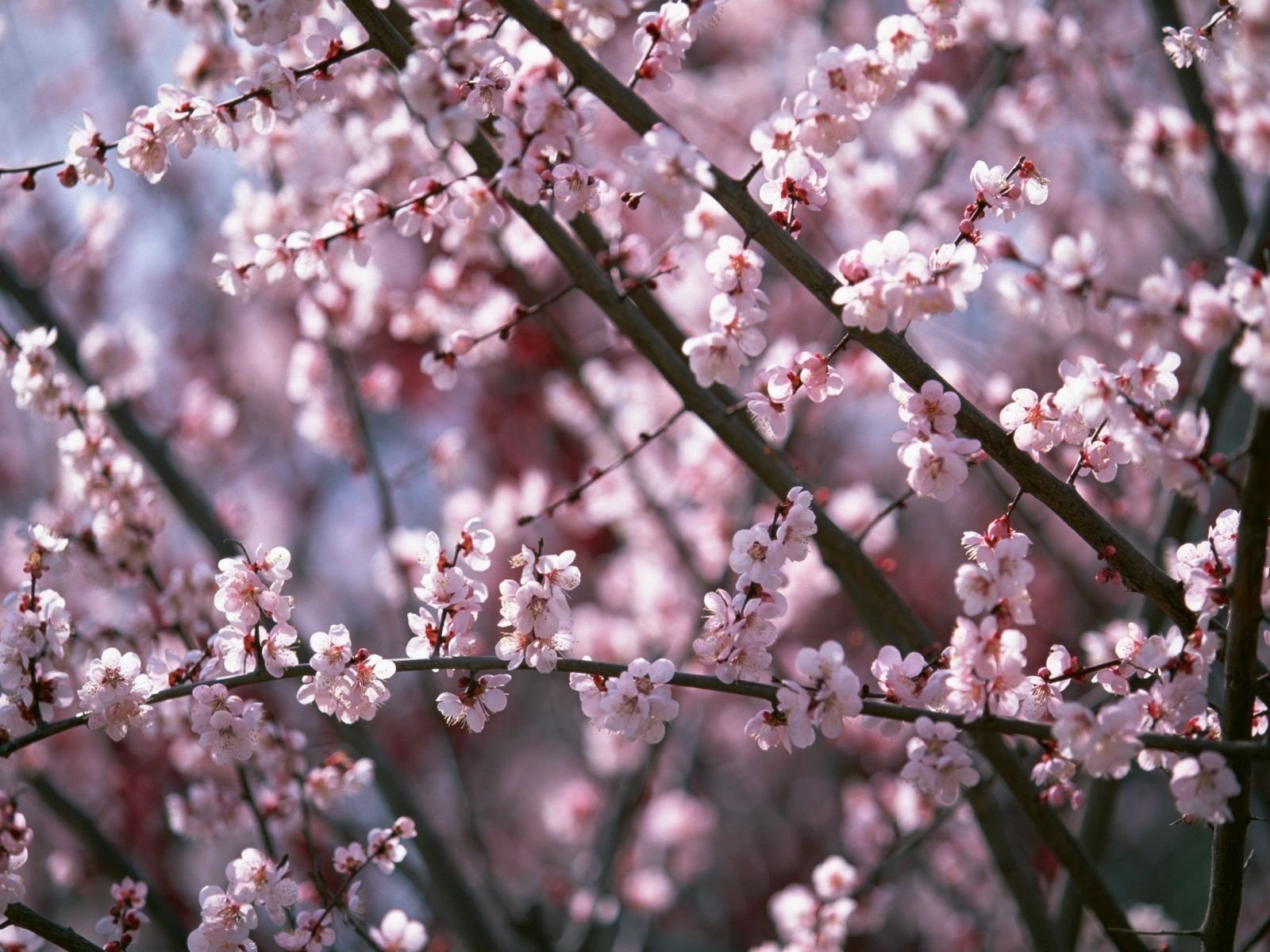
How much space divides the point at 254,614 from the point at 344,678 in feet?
0.74

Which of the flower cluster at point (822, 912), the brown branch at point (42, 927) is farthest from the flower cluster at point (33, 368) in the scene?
the flower cluster at point (822, 912)

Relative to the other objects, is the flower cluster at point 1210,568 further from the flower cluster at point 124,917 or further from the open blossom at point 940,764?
the flower cluster at point 124,917

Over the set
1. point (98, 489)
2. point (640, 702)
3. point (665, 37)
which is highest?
point (98, 489)

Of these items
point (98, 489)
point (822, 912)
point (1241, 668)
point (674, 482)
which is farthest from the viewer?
point (674, 482)

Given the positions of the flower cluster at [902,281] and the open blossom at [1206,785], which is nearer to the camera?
the open blossom at [1206,785]

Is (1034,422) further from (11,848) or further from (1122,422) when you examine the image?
(11,848)

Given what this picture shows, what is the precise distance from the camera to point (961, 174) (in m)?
5.43

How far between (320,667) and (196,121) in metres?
1.14

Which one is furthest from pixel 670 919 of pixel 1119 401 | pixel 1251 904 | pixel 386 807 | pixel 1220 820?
pixel 1119 401

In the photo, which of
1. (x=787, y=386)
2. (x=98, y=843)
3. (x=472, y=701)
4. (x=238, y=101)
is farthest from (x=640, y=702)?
(x=98, y=843)

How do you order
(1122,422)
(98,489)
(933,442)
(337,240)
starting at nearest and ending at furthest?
(1122,422), (933,442), (337,240), (98,489)

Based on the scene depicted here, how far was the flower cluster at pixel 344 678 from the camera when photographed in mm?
1887

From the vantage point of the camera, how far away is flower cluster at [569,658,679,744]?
1.81 meters

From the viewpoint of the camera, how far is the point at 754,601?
1.83 meters
